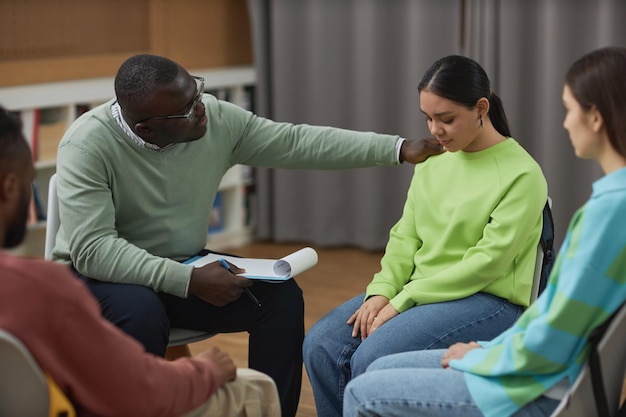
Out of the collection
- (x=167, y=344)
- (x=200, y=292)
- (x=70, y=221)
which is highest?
(x=70, y=221)

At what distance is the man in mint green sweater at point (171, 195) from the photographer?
218 cm

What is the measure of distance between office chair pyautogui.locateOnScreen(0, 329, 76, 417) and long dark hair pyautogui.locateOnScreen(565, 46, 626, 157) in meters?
0.98

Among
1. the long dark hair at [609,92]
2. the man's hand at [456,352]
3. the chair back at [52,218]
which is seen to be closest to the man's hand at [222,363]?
the man's hand at [456,352]

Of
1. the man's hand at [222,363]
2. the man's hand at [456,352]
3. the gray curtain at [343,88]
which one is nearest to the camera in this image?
the man's hand at [222,363]

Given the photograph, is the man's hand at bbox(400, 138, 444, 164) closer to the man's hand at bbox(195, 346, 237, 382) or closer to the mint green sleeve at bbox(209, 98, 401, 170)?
the mint green sleeve at bbox(209, 98, 401, 170)

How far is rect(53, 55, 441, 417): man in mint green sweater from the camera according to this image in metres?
2.18

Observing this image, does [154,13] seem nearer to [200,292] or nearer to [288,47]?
[288,47]

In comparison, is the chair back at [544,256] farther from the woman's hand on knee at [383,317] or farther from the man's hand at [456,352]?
the man's hand at [456,352]

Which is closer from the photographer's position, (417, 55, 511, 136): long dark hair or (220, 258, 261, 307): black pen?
(417, 55, 511, 136): long dark hair

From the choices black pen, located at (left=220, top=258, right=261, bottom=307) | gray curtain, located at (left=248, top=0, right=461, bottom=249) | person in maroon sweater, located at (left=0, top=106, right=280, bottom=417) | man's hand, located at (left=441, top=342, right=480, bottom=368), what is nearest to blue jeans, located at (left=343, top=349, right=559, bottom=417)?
man's hand, located at (left=441, top=342, right=480, bottom=368)

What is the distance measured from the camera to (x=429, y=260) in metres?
2.23

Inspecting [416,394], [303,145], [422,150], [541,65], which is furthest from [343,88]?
[416,394]

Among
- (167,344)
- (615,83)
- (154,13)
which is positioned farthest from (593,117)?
(154,13)

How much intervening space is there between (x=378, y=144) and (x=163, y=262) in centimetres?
70
